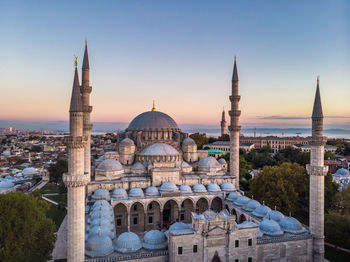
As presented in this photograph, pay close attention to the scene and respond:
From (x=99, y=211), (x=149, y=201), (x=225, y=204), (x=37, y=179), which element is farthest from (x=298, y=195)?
(x=37, y=179)

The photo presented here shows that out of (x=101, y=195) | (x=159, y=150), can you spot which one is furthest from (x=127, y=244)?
(x=159, y=150)

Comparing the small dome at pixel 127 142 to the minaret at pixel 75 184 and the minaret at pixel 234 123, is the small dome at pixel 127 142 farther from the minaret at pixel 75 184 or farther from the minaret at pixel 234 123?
the minaret at pixel 75 184

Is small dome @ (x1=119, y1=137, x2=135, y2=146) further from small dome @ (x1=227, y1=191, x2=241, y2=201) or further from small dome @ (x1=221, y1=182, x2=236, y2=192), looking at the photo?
small dome @ (x1=227, y1=191, x2=241, y2=201)

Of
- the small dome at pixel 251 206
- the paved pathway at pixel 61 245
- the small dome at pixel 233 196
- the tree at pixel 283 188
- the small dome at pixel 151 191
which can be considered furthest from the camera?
the tree at pixel 283 188

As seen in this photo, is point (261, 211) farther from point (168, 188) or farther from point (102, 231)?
point (102, 231)

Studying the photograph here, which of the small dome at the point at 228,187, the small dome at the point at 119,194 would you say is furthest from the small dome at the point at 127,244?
the small dome at the point at 228,187

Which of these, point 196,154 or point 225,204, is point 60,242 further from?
point 196,154

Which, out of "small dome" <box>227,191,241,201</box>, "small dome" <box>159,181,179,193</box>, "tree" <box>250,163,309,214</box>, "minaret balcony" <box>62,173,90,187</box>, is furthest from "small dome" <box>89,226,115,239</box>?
"tree" <box>250,163,309,214</box>
